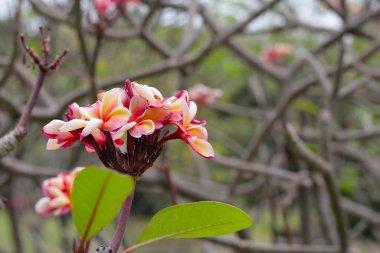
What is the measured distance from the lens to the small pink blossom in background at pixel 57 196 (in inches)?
32.1

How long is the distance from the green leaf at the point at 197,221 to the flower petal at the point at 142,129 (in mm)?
91

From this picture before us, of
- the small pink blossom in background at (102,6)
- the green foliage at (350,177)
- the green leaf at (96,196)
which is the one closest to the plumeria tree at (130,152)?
the green leaf at (96,196)

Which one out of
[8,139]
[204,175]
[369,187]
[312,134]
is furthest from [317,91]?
[8,139]

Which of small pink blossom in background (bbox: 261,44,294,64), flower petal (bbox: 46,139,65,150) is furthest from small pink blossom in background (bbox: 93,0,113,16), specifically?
small pink blossom in background (bbox: 261,44,294,64)

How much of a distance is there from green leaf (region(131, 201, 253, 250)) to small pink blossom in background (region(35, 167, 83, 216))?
0.25m

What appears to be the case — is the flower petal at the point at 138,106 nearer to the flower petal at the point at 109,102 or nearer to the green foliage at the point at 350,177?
the flower petal at the point at 109,102

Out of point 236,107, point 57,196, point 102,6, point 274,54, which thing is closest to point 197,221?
point 57,196

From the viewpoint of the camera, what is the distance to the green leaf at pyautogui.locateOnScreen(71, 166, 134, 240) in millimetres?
519

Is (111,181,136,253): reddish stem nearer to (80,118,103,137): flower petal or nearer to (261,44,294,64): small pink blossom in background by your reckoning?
(80,118,103,137): flower petal

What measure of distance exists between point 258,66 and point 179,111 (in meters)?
2.10

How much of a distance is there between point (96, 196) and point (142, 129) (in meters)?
0.08

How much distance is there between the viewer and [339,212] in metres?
1.36

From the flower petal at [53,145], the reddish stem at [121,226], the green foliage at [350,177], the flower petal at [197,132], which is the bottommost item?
the reddish stem at [121,226]

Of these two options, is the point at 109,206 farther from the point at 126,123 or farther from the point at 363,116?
the point at 363,116
